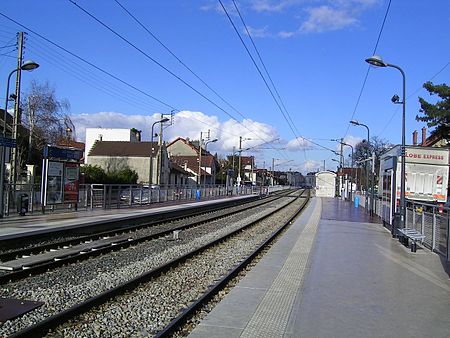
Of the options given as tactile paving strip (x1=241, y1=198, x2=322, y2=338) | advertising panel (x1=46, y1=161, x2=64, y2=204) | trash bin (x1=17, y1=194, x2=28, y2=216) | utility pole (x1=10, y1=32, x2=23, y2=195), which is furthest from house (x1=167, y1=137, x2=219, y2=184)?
tactile paving strip (x1=241, y1=198, x2=322, y2=338)

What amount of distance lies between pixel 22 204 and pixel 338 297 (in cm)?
1729

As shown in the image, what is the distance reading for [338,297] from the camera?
792 cm

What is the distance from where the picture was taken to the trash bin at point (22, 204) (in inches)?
845

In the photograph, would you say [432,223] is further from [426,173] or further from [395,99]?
[426,173]

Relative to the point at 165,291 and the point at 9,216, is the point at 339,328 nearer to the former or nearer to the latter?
the point at 165,291

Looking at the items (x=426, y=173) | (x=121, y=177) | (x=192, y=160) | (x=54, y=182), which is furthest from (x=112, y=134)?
(x=426, y=173)

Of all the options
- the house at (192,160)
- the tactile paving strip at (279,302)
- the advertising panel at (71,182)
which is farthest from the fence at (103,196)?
the house at (192,160)

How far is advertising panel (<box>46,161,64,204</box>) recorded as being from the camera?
2311 centimetres

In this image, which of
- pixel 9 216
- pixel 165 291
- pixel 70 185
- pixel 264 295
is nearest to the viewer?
pixel 264 295

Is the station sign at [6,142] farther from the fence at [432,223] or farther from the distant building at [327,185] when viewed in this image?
the distant building at [327,185]

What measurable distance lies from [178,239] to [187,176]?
2648 inches

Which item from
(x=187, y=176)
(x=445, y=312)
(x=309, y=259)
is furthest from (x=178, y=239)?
(x=187, y=176)

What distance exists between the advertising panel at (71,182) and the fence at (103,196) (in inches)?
12.8

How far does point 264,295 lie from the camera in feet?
26.4
